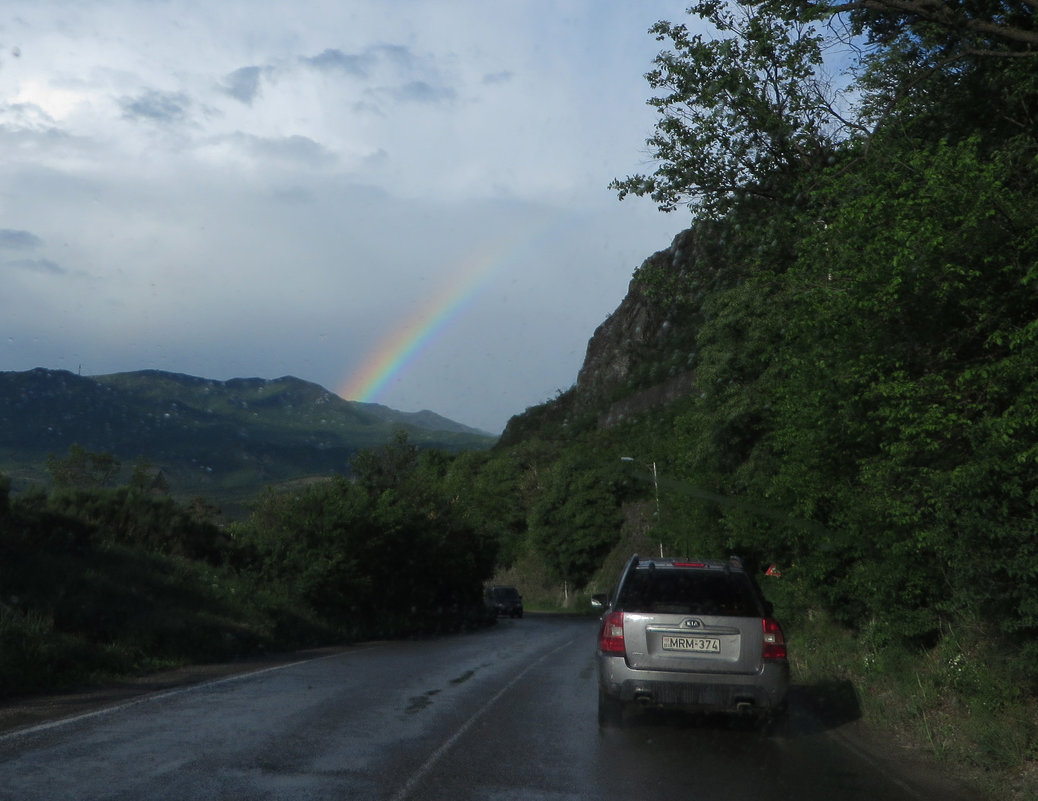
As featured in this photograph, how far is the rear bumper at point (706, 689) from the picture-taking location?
400 inches

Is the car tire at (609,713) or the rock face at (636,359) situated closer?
the car tire at (609,713)

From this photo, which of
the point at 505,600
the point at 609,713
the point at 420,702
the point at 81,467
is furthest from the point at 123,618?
the point at 81,467

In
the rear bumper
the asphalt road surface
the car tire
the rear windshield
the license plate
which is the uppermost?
the rear windshield

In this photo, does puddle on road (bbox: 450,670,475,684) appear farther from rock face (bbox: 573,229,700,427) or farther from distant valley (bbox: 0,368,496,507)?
distant valley (bbox: 0,368,496,507)

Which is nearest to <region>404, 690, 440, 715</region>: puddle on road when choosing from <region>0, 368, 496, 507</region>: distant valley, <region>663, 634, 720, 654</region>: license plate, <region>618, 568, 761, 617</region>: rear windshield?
<region>618, 568, 761, 617</region>: rear windshield

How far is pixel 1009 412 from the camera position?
9.62m

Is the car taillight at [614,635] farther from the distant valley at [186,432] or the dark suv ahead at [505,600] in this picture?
the distant valley at [186,432]

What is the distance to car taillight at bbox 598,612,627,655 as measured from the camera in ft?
34.2

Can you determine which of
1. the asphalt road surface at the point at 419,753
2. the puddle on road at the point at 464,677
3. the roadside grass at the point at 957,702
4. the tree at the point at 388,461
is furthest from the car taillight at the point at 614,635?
the tree at the point at 388,461

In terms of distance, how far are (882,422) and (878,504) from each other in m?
1.17

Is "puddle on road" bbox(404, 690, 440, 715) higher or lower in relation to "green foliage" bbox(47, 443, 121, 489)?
lower

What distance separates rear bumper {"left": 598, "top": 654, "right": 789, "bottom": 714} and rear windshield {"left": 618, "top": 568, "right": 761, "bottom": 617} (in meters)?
0.60

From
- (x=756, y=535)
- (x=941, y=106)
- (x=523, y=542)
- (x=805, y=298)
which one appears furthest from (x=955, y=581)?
Answer: (x=523, y=542)

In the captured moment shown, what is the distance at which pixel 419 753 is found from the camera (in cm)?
877
